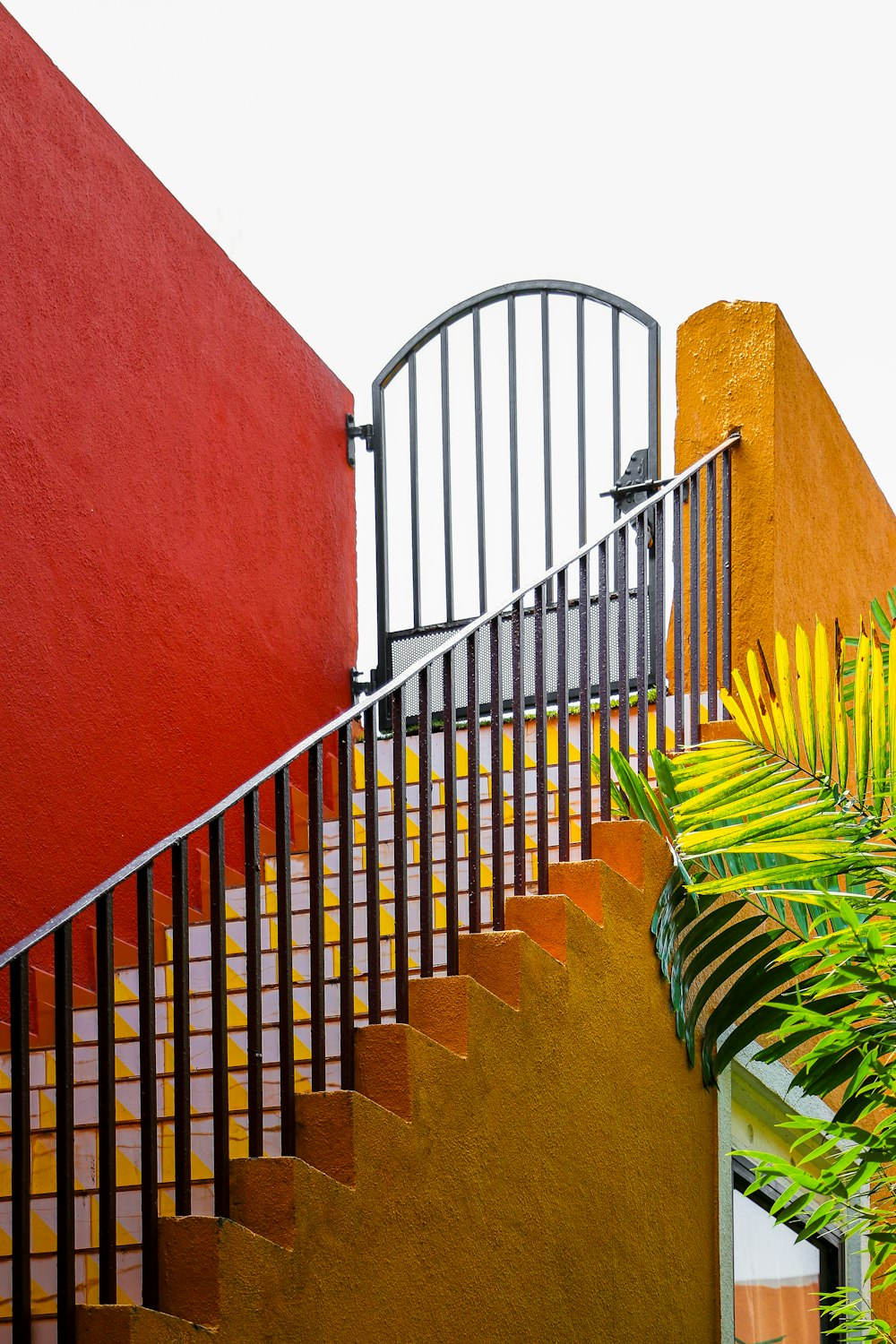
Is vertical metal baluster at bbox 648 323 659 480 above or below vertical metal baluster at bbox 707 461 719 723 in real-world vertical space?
above

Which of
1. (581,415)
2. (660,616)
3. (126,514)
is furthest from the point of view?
(581,415)

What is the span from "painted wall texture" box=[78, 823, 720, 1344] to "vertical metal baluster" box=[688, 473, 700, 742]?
525mm

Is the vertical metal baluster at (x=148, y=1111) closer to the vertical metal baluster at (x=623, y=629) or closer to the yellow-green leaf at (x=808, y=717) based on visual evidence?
the yellow-green leaf at (x=808, y=717)

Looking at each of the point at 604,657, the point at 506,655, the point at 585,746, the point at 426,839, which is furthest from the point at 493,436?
the point at 426,839

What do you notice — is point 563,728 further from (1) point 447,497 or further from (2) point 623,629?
(1) point 447,497

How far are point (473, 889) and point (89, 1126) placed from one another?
3.82 ft

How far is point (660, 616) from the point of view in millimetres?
4422

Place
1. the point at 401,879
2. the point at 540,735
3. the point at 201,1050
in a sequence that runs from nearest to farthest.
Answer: the point at 401,879
the point at 540,735
the point at 201,1050

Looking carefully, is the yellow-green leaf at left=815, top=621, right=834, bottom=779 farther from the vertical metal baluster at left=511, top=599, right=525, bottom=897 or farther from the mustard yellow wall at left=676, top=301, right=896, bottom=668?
the mustard yellow wall at left=676, top=301, right=896, bottom=668

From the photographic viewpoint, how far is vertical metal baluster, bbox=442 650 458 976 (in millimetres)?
3340

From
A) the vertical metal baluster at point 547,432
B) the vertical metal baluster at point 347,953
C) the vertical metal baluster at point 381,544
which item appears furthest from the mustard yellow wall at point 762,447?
the vertical metal baluster at point 347,953

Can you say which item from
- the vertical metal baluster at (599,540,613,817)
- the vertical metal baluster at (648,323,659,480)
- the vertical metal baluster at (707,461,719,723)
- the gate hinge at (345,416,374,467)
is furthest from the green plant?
the gate hinge at (345,416,374,467)

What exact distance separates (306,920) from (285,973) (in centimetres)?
170

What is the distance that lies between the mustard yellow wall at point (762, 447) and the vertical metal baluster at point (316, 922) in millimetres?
1956
